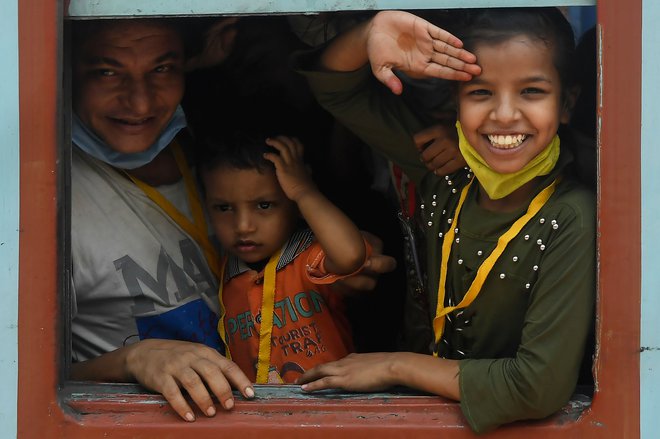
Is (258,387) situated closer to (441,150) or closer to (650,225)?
(441,150)

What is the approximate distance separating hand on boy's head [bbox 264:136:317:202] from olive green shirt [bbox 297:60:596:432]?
247mm

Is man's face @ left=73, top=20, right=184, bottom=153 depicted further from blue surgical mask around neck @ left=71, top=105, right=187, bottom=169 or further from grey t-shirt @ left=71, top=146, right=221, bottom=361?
grey t-shirt @ left=71, top=146, right=221, bottom=361

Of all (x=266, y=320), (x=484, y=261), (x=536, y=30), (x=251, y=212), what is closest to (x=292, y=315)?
(x=266, y=320)

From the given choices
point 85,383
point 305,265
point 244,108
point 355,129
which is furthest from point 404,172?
point 85,383

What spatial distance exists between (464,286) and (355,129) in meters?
0.52

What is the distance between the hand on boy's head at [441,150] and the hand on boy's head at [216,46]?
69 cm

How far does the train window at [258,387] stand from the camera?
210 centimetres

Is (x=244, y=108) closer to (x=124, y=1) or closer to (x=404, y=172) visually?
(x=404, y=172)

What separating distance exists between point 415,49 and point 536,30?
27 centimetres

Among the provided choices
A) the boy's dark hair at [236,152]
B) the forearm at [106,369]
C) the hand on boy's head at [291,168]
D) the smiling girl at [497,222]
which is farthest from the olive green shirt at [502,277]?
the forearm at [106,369]

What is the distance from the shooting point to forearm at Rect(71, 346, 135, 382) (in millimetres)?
2480

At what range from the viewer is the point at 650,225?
2.10m

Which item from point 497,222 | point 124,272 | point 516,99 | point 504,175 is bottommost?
point 124,272

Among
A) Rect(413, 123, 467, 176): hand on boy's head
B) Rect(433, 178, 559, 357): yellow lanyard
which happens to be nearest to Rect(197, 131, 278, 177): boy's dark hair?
Rect(413, 123, 467, 176): hand on boy's head
